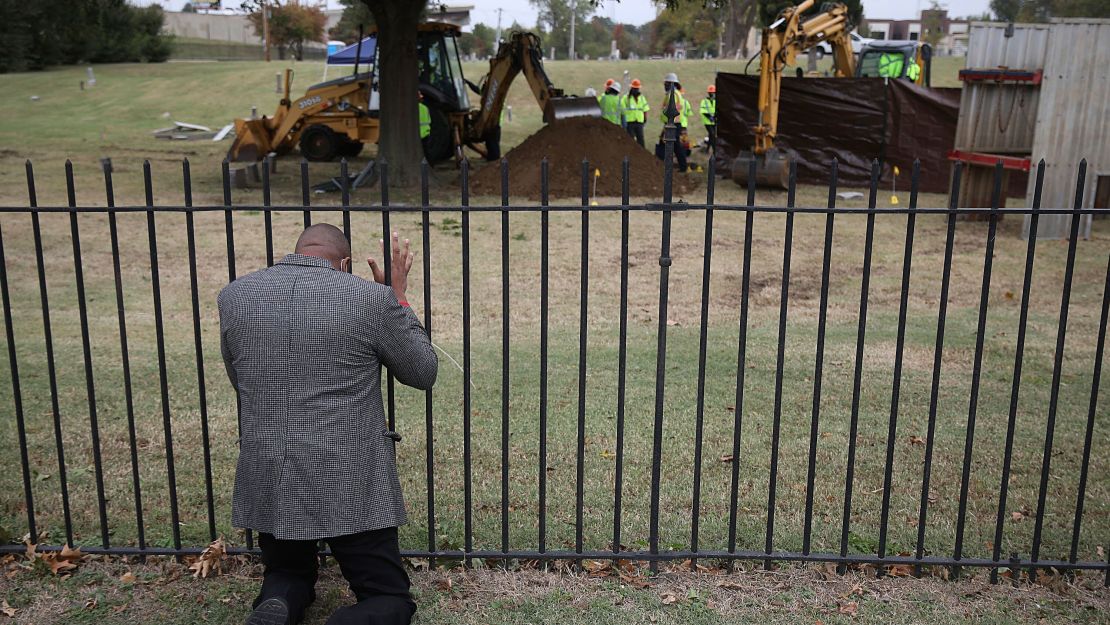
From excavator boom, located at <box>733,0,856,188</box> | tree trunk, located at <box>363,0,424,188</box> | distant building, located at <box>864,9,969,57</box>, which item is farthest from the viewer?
distant building, located at <box>864,9,969,57</box>

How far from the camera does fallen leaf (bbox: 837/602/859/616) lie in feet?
12.5

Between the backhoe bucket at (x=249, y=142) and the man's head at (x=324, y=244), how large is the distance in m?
17.9

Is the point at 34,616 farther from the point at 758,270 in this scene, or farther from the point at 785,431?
Result: the point at 758,270

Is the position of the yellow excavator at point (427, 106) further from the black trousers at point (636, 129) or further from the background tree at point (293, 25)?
the background tree at point (293, 25)

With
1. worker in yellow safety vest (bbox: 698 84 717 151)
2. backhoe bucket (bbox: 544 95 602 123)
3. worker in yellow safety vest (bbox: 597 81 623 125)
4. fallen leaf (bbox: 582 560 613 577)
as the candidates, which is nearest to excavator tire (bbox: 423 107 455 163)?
backhoe bucket (bbox: 544 95 602 123)

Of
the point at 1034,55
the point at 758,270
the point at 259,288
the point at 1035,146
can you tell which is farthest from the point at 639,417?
the point at 1034,55

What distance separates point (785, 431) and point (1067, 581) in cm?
211

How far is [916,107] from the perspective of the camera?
19047 mm

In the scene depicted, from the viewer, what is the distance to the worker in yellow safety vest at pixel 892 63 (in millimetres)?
24641

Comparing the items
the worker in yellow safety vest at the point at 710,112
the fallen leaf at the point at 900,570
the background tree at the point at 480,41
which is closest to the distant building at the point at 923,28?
the background tree at the point at 480,41

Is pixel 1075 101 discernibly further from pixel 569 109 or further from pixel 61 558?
pixel 61 558

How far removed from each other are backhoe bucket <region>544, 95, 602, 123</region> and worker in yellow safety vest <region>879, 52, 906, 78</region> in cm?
984

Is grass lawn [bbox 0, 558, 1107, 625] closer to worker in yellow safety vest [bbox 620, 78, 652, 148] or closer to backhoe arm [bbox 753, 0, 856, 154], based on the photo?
backhoe arm [bbox 753, 0, 856, 154]

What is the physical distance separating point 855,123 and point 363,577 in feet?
59.6
